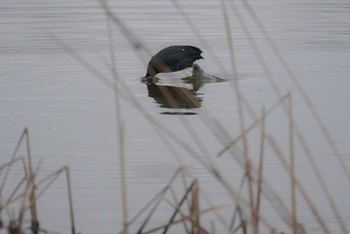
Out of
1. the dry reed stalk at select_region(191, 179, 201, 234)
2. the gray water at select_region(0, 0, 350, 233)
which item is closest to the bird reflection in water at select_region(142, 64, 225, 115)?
the gray water at select_region(0, 0, 350, 233)

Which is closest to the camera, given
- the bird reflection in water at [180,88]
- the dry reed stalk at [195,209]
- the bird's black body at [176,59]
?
the dry reed stalk at [195,209]

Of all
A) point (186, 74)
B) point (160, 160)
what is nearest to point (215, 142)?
point (160, 160)

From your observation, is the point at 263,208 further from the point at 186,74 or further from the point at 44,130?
the point at 186,74

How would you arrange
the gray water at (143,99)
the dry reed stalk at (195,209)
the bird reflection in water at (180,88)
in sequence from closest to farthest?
the dry reed stalk at (195,209)
the gray water at (143,99)
the bird reflection in water at (180,88)

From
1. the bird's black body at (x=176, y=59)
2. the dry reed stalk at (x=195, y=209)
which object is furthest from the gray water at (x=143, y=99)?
the dry reed stalk at (x=195, y=209)

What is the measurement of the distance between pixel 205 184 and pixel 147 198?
0.43m

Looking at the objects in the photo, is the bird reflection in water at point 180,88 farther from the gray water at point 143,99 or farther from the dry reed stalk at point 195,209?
the dry reed stalk at point 195,209

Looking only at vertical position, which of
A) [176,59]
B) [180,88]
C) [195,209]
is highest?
[176,59]

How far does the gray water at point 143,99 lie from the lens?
20.1 feet

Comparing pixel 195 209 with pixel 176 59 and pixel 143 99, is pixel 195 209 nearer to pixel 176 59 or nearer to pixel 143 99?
pixel 143 99

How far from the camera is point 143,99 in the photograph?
31.3 feet

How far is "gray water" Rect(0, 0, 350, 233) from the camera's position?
20.1 ft

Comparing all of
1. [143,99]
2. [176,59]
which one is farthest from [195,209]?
[176,59]

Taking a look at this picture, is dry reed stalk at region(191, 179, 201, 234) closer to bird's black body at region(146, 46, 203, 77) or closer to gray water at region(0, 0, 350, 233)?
gray water at region(0, 0, 350, 233)
